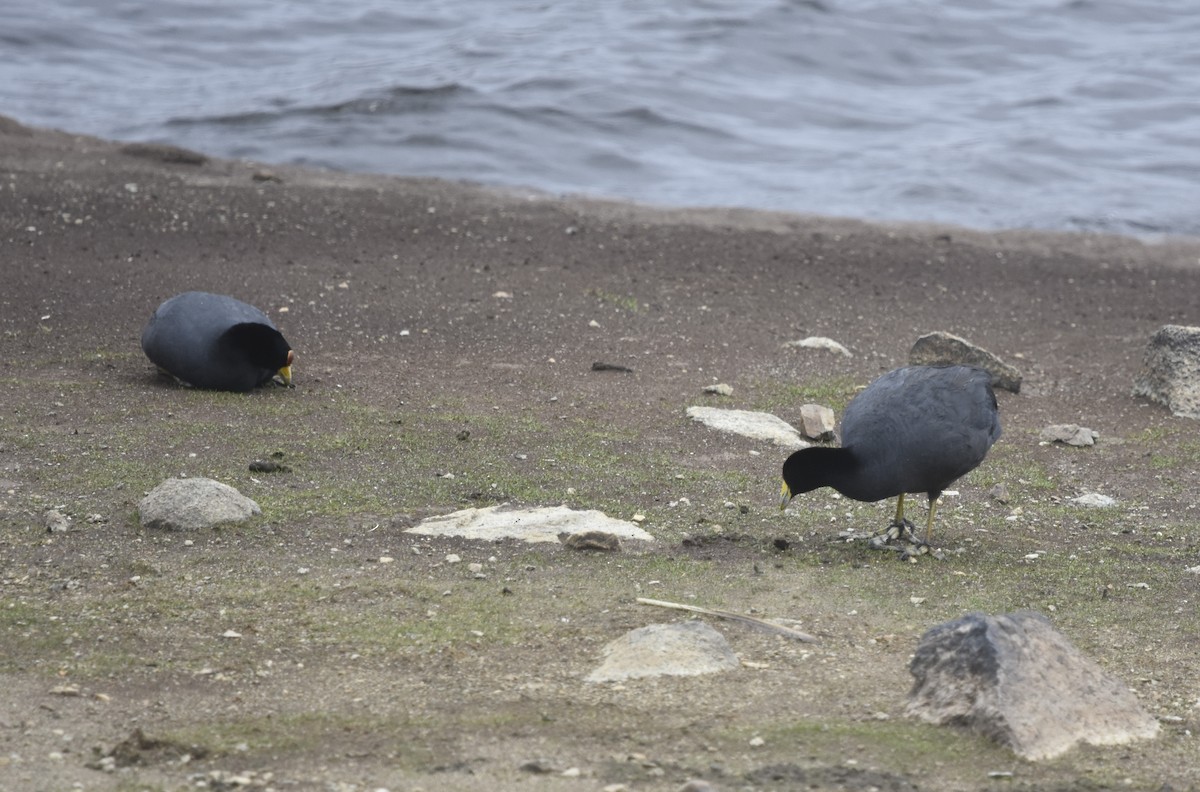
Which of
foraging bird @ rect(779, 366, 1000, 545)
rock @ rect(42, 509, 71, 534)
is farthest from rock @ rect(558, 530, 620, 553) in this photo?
rock @ rect(42, 509, 71, 534)

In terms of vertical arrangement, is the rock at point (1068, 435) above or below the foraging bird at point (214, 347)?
below

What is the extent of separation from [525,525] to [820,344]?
4548 mm

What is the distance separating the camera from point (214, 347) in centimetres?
830

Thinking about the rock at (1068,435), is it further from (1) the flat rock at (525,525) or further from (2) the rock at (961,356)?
(1) the flat rock at (525,525)

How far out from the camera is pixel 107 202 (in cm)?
1247

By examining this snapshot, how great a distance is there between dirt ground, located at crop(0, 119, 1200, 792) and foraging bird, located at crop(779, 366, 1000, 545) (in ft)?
1.22

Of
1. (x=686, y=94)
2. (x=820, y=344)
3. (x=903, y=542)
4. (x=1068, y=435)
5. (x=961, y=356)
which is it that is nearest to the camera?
(x=903, y=542)

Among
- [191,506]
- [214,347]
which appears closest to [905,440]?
[191,506]

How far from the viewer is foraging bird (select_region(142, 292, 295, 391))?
327 inches

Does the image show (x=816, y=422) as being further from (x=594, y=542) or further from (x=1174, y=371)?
(x=1174, y=371)

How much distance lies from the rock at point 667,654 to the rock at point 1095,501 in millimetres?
3028

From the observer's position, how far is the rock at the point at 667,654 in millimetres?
4898

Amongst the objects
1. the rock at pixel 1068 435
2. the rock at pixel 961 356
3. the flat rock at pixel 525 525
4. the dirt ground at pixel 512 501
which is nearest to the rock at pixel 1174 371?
the dirt ground at pixel 512 501

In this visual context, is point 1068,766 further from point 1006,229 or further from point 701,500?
point 1006,229
